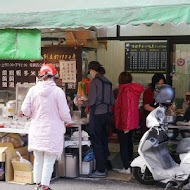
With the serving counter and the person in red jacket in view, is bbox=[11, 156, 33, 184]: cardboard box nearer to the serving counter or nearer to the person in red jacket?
the serving counter

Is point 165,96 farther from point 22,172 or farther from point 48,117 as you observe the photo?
point 22,172

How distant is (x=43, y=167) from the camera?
6.21 m

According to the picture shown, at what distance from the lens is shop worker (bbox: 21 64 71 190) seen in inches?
239

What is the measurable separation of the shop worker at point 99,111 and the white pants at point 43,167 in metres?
1.33

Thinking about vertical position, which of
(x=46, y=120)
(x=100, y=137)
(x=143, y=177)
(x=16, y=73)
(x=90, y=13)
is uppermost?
(x=90, y=13)

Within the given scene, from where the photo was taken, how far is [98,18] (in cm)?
625

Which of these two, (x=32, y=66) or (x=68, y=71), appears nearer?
(x=68, y=71)

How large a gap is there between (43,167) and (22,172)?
3.48 feet

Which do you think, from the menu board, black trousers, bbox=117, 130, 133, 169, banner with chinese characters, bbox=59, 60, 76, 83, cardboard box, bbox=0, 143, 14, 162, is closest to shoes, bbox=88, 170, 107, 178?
black trousers, bbox=117, 130, 133, 169

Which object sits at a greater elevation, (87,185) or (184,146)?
(184,146)

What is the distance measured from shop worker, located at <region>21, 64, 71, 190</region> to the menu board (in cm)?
412

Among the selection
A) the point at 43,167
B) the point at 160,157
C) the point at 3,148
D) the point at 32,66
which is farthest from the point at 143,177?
the point at 32,66

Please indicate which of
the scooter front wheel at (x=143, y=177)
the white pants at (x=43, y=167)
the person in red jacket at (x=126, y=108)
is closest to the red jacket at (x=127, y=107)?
the person in red jacket at (x=126, y=108)

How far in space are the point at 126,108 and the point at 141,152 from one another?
3.62 ft
